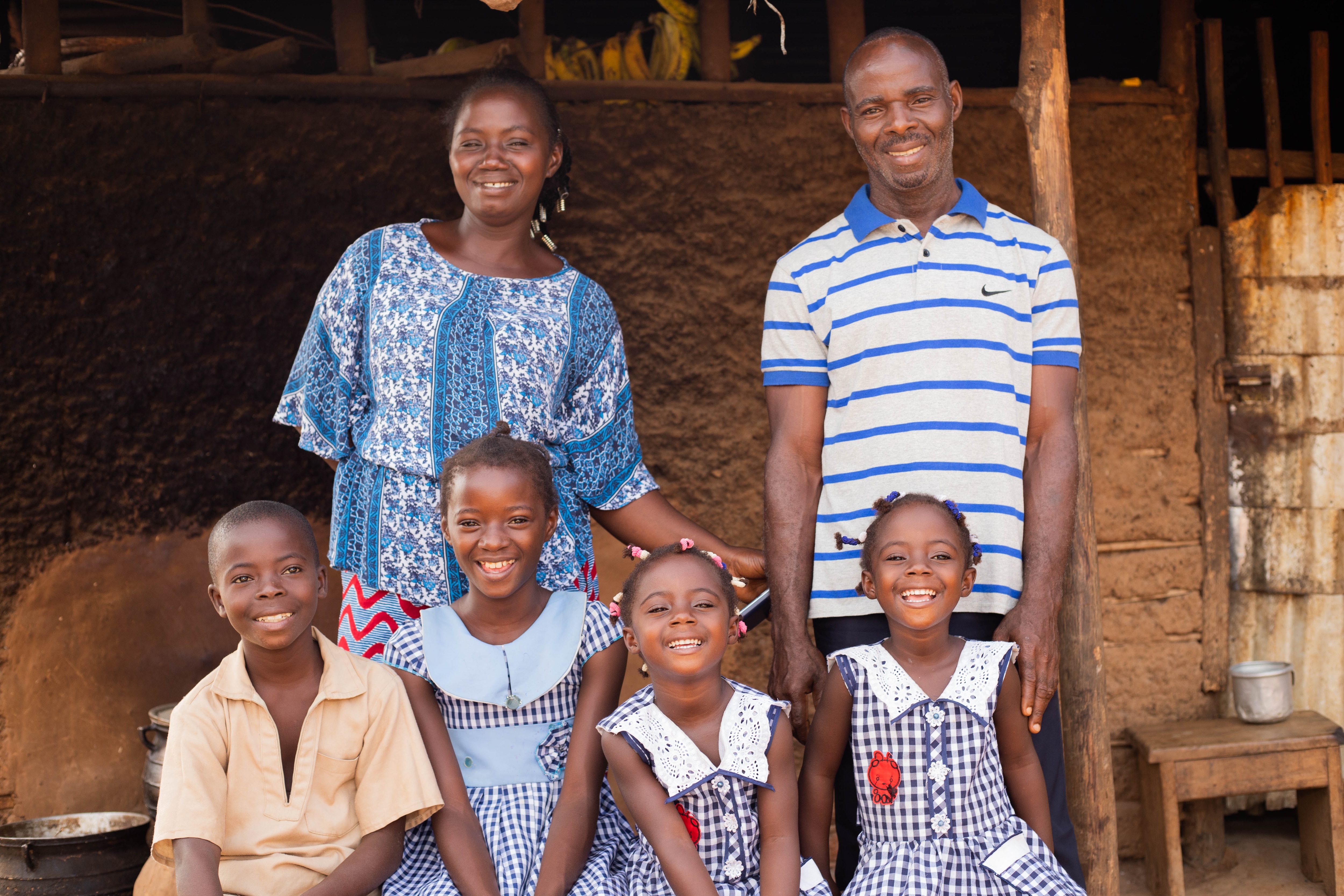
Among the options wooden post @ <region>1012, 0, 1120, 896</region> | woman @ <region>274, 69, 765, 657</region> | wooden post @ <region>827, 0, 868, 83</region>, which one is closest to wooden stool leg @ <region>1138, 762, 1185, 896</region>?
wooden post @ <region>1012, 0, 1120, 896</region>

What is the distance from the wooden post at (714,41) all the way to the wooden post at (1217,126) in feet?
5.15

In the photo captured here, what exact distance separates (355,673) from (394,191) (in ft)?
5.91

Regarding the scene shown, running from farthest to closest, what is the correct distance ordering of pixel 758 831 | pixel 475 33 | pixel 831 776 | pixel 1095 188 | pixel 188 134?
pixel 475 33
pixel 1095 188
pixel 188 134
pixel 831 776
pixel 758 831

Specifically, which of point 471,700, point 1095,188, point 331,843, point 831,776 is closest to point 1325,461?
point 1095,188

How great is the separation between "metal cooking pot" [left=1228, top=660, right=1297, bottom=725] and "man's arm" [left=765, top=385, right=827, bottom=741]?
84.5 inches

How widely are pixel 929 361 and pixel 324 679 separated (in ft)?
4.05

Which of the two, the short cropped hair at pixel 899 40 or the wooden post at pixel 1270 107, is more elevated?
the wooden post at pixel 1270 107

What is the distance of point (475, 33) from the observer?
4402mm

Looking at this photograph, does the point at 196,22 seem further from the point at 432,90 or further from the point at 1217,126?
the point at 1217,126

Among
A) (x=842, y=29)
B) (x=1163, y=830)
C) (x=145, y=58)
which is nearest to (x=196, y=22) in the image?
(x=145, y=58)

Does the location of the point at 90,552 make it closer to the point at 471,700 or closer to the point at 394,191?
the point at 394,191

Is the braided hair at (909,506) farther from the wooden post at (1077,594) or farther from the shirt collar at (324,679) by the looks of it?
the shirt collar at (324,679)

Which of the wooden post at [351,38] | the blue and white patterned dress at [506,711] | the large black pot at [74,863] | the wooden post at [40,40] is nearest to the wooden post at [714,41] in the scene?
the wooden post at [351,38]

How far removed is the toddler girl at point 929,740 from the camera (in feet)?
6.88
